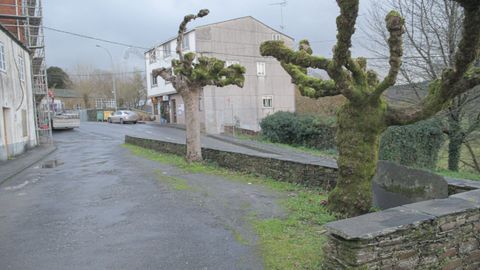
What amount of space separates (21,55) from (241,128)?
16727 millimetres

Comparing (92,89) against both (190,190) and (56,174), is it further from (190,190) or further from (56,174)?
(190,190)

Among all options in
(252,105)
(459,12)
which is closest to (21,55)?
(252,105)

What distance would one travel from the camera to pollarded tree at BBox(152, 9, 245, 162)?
12250 millimetres

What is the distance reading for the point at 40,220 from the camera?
21.9ft

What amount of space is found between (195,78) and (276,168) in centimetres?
441

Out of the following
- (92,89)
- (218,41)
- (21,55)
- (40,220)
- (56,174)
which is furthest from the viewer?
(92,89)

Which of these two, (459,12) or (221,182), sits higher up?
(459,12)

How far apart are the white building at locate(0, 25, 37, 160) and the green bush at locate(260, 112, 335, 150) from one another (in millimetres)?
14417

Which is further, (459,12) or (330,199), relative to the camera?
(459,12)

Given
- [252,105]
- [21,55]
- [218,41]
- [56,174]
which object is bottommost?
[56,174]

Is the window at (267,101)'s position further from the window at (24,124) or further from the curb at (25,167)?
the window at (24,124)

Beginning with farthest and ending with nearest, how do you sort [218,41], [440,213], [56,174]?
1. [218,41]
2. [56,174]
3. [440,213]

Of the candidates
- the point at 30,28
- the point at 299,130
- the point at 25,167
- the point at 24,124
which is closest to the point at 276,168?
the point at 25,167

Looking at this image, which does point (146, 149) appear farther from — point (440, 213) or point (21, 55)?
point (440, 213)
